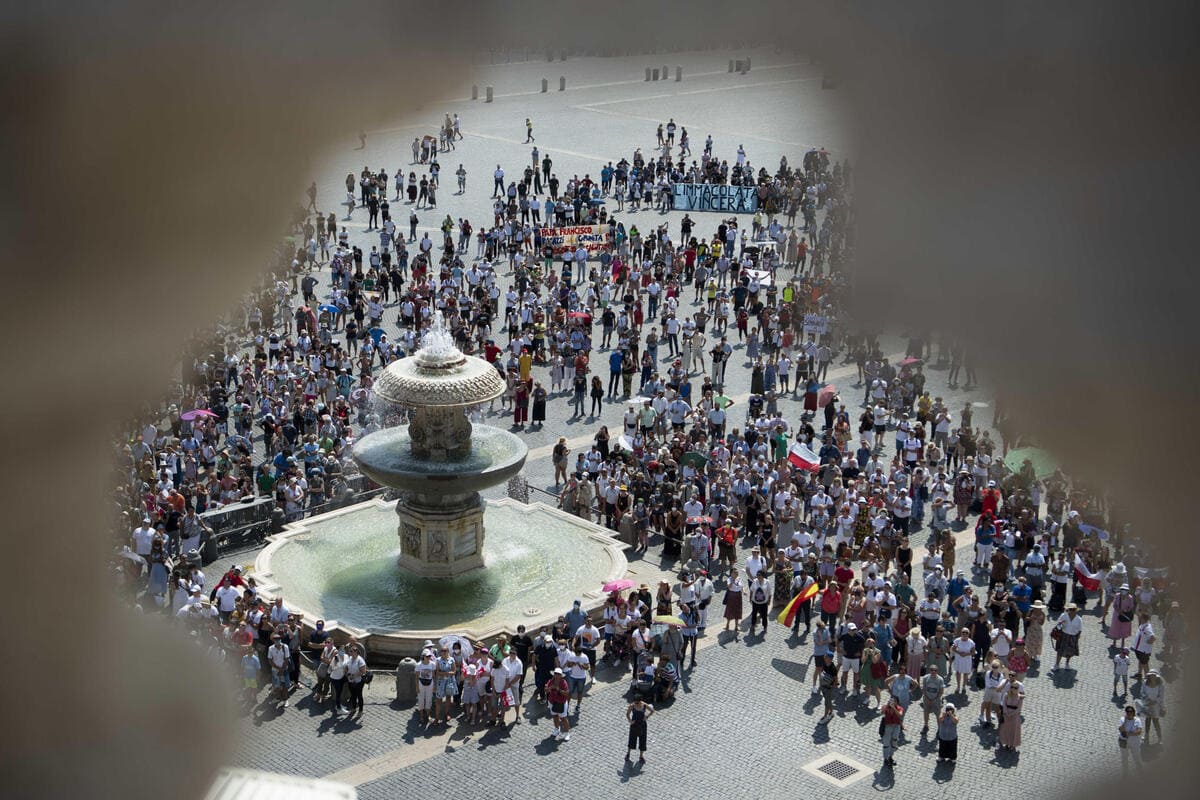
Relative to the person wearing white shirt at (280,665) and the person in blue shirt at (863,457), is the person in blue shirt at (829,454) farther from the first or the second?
the person wearing white shirt at (280,665)

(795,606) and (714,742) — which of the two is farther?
(795,606)

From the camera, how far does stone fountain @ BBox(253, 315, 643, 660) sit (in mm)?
30094

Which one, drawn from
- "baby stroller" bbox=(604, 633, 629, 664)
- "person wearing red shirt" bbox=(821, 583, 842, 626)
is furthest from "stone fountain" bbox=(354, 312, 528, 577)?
"person wearing red shirt" bbox=(821, 583, 842, 626)

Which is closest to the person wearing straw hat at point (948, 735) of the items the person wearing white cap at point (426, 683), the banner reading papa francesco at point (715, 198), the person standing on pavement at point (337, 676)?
the person wearing white cap at point (426, 683)

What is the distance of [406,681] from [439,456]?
17.7 ft

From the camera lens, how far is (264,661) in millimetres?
27891

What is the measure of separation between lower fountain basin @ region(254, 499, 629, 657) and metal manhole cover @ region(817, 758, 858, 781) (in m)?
6.70

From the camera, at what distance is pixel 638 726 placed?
987 inches

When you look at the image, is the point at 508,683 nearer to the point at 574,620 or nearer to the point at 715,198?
the point at 574,620

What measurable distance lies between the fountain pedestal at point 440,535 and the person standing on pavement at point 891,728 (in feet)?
34.0

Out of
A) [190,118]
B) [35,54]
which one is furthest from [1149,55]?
[35,54]

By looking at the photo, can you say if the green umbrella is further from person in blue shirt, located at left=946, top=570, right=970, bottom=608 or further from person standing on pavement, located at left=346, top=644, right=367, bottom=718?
person standing on pavement, located at left=346, top=644, right=367, bottom=718

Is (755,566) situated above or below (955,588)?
above

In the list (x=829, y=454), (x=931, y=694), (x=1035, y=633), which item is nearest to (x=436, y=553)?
(x=931, y=694)
